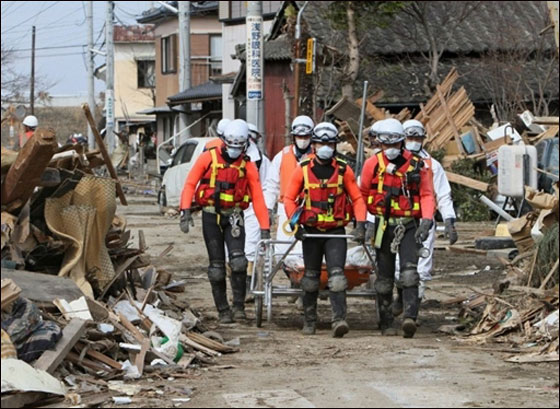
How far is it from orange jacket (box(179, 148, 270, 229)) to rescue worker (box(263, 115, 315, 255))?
0.41 m

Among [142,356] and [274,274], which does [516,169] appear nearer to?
[274,274]

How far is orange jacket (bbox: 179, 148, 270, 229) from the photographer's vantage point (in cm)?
1245

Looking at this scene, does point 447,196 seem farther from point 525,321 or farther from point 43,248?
point 43,248

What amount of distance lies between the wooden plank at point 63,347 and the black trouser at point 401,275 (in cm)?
335

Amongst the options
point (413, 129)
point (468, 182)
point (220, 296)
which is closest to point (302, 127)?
point (413, 129)

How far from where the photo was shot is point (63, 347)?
9070 millimetres

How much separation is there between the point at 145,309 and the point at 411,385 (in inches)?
132

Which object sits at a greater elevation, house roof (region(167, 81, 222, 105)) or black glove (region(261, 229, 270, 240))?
house roof (region(167, 81, 222, 105))

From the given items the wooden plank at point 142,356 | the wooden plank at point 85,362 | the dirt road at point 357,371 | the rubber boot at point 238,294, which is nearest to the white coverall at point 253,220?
the dirt road at point 357,371

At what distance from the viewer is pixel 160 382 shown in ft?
30.4

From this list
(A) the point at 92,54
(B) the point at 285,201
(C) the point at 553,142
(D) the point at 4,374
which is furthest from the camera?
(A) the point at 92,54

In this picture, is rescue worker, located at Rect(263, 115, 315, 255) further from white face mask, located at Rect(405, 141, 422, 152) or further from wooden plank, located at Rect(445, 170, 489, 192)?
wooden plank, located at Rect(445, 170, 489, 192)

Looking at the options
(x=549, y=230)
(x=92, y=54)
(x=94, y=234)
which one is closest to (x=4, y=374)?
(x=94, y=234)

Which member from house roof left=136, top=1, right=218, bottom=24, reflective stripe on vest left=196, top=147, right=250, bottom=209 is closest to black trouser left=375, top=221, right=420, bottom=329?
reflective stripe on vest left=196, top=147, right=250, bottom=209
